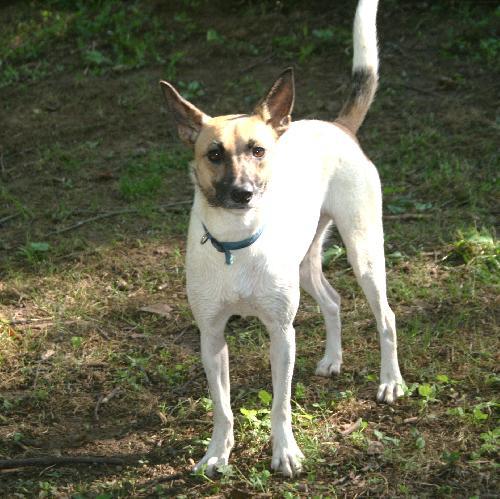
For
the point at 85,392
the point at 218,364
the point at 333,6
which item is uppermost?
the point at 333,6

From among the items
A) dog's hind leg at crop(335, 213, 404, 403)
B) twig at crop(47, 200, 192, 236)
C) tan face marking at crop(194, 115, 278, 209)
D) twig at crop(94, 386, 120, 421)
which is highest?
tan face marking at crop(194, 115, 278, 209)

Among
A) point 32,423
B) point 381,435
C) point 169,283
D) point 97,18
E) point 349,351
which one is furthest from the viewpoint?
point 97,18

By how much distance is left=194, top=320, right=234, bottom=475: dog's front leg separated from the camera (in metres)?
3.81

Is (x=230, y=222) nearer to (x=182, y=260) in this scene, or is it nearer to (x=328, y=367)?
(x=328, y=367)

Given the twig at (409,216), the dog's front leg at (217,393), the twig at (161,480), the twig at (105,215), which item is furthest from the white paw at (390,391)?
the twig at (105,215)

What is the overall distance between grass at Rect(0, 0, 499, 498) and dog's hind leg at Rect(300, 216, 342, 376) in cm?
10

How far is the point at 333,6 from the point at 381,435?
626 centimetres

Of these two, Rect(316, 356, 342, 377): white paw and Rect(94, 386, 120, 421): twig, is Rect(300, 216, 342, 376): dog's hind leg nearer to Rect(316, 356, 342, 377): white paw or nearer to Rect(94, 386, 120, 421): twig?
Rect(316, 356, 342, 377): white paw

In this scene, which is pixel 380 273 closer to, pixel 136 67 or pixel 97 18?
pixel 136 67

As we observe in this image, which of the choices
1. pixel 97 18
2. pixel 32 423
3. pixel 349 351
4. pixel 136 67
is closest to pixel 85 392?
pixel 32 423

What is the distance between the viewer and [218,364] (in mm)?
3852

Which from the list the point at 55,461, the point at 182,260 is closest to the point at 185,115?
the point at 55,461

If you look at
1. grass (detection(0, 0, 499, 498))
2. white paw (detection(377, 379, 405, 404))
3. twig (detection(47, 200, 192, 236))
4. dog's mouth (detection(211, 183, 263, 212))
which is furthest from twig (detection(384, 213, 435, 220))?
dog's mouth (detection(211, 183, 263, 212))

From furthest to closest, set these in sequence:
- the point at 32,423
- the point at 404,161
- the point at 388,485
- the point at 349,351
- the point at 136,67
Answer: the point at 136,67 → the point at 404,161 → the point at 349,351 → the point at 32,423 → the point at 388,485
